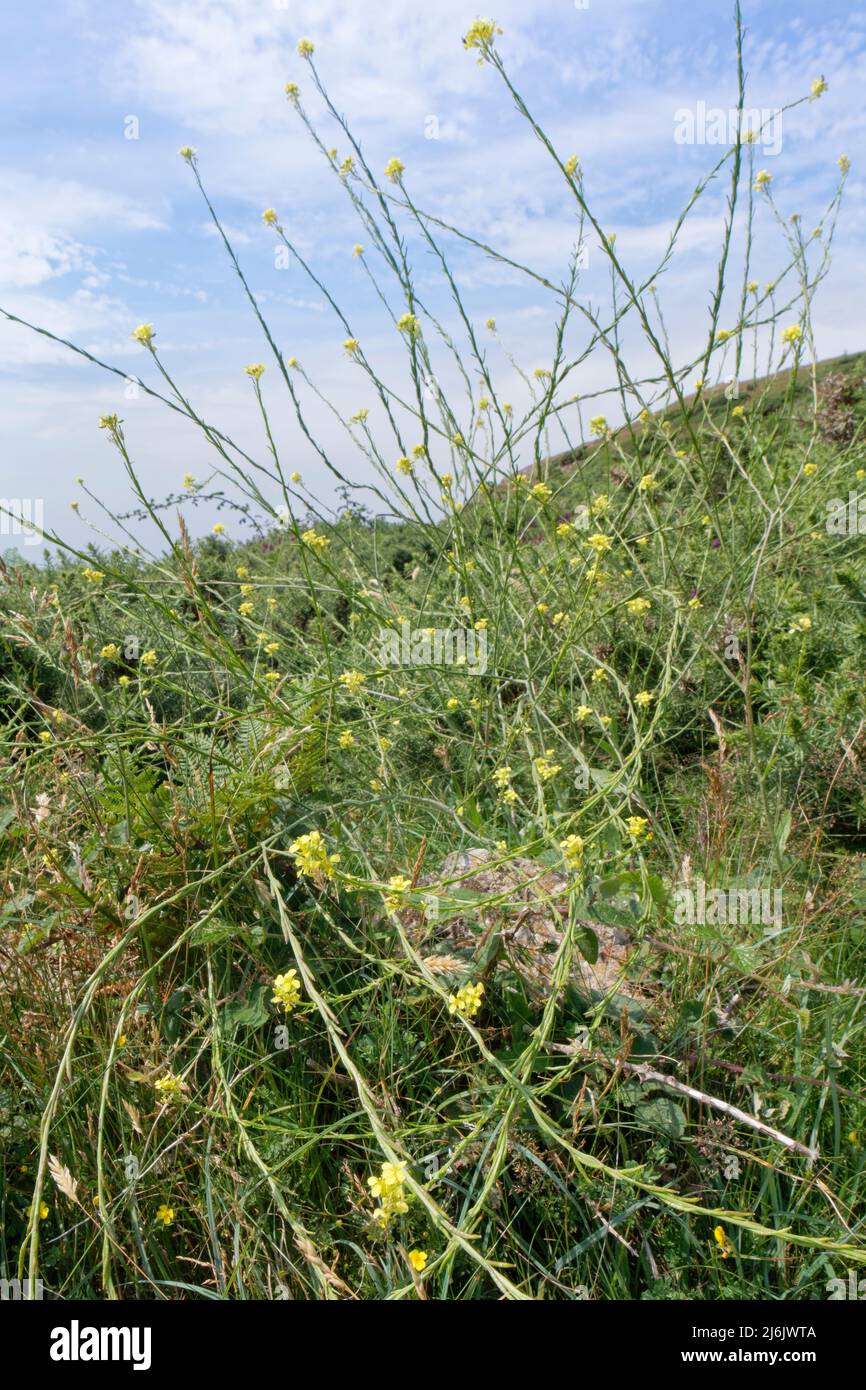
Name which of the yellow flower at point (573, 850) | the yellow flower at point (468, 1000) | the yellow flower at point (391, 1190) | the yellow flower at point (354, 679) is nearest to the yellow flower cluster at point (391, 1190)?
the yellow flower at point (391, 1190)

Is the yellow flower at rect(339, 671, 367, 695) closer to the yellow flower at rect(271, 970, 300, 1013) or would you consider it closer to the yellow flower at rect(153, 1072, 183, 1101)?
the yellow flower at rect(271, 970, 300, 1013)

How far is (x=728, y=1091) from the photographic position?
6.30 feet

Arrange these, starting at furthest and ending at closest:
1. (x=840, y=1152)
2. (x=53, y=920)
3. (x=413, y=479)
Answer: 1. (x=413, y=479)
2. (x=53, y=920)
3. (x=840, y=1152)

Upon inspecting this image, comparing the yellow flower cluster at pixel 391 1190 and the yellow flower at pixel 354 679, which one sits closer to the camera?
the yellow flower cluster at pixel 391 1190

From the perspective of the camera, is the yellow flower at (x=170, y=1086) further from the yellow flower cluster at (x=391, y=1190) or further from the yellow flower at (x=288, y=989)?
the yellow flower cluster at (x=391, y=1190)

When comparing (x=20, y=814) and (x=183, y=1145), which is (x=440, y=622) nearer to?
(x=20, y=814)

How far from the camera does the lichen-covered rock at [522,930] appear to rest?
1933 millimetres

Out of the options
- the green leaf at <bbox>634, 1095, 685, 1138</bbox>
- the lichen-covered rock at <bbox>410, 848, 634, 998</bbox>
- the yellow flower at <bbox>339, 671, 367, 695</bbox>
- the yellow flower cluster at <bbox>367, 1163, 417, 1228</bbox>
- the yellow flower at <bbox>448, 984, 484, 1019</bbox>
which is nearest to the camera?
the yellow flower cluster at <bbox>367, 1163, 417, 1228</bbox>

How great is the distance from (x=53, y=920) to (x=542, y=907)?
3.75 feet

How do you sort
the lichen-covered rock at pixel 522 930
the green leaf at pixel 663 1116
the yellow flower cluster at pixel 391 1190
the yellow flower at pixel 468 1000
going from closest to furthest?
1. the yellow flower cluster at pixel 391 1190
2. the yellow flower at pixel 468 1000
3. the green leaf at pixel 663 1116
4. the lichen-covered rock at pixel 522 930

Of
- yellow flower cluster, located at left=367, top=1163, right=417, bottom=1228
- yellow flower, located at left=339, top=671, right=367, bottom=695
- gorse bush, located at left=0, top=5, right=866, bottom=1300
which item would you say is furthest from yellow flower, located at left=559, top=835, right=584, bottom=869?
yellow flower, located at left=339, top=671, right=367, bottom=695

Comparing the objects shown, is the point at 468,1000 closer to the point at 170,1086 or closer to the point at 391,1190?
the point at 391,1190

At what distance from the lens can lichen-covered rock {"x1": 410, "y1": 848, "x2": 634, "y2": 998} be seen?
193 cm
